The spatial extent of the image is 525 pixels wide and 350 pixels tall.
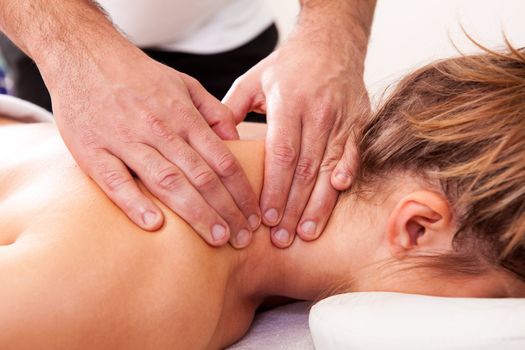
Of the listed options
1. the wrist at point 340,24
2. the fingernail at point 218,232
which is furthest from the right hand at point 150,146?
the wrist at point 340,24

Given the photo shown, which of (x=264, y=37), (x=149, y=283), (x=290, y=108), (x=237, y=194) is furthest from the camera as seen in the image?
(x=264, y=37)

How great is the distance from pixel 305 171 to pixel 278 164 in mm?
47

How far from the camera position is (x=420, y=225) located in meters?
1.03

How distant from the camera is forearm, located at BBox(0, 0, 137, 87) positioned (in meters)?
1.11

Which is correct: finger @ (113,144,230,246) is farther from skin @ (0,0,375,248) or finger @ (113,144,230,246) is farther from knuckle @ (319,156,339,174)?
knuckle @ (319,156,339,174)

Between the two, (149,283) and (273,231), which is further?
(273,231)

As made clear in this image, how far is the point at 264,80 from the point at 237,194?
11.1 inches

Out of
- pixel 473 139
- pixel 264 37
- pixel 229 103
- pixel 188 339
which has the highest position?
pixel 473 139

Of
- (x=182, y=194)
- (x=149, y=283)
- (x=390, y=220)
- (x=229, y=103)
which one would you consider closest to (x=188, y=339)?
(x=149, y=283)

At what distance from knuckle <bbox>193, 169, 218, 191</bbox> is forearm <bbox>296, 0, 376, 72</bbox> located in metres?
0.45

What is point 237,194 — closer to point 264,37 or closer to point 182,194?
point 182,194

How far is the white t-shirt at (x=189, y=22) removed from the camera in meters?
1.77

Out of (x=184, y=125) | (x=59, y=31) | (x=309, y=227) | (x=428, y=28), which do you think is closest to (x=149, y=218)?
(x=184, y=125)

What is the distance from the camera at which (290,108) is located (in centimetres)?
115
